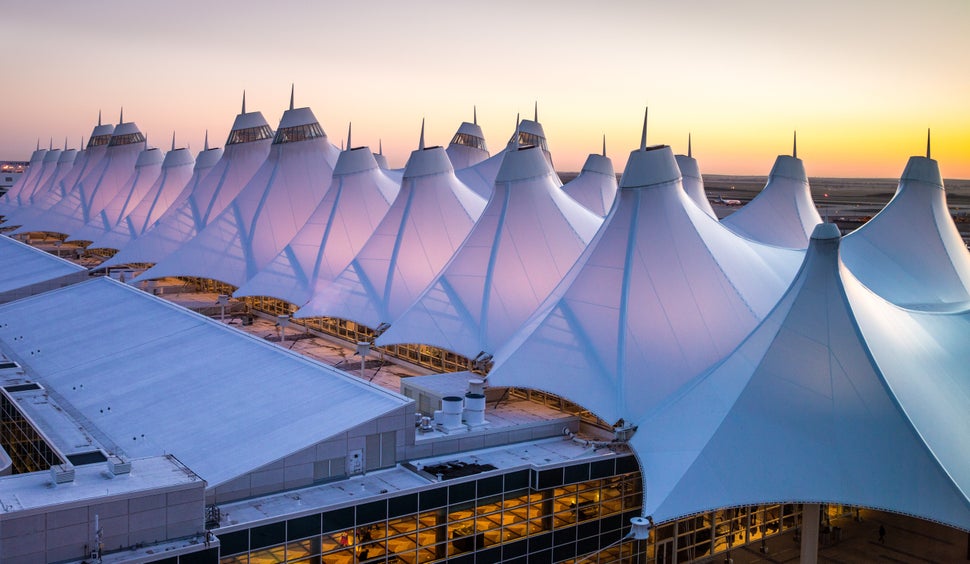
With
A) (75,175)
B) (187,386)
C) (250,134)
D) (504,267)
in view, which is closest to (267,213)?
(250,134)

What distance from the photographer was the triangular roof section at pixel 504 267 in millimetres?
36031

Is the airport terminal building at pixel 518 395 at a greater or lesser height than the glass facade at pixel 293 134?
lesser

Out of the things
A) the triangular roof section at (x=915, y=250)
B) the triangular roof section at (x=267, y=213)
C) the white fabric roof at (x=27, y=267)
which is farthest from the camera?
the triangular roof section at (x=267, y=213)

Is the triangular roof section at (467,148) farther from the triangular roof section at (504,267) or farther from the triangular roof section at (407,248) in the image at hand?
the triangular roof section at (504,267)

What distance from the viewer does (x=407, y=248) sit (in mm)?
43594

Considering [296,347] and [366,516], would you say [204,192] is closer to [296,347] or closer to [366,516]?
[296,347]

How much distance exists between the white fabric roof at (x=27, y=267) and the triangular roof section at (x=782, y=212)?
38.2 metres

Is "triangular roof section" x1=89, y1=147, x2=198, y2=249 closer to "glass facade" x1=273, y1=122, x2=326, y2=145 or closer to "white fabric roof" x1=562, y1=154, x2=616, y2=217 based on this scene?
"glass facade" x1=273, y1=122, x2=326, y2=145

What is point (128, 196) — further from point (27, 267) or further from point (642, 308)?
point (642, 308)

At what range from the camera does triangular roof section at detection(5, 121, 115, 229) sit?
9550 cm

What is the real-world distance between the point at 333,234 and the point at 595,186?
745 inches

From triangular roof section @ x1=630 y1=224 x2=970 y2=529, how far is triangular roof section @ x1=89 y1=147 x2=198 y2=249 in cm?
5604

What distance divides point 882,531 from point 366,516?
59.6 feet

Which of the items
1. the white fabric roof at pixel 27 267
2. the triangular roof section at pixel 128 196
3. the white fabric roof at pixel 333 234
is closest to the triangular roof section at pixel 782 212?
the white fabric roof at pixel 333 234
